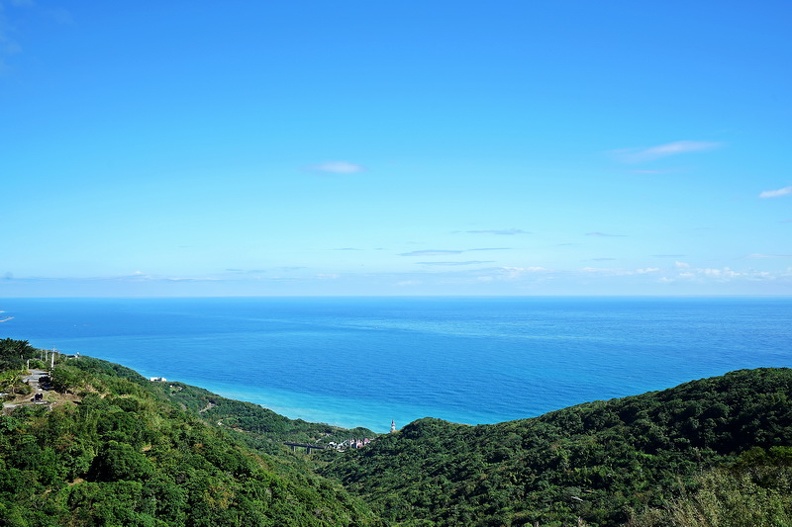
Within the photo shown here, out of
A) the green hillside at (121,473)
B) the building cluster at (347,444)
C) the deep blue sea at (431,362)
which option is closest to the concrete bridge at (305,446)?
the building cluster at (347,444)

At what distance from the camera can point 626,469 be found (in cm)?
2866

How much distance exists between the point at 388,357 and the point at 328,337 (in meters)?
49.4

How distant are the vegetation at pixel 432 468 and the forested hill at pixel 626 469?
0.36ft

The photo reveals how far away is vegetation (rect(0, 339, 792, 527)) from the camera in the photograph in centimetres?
1638

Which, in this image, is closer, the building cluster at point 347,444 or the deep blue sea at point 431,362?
the building cluster at point 347,444

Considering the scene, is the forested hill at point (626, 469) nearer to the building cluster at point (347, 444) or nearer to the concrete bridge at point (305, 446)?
the building cluster at point (347, 444)

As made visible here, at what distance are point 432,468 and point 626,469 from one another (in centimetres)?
1666

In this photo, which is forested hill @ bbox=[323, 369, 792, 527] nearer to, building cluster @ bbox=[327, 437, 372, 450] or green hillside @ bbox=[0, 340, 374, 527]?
green hillside @ bbox=[0, 340, 374, 527]

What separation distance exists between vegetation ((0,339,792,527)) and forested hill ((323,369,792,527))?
0.36ft

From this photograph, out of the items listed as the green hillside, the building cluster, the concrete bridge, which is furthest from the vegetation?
the building cluster

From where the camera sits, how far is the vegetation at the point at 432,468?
1638 centimetres

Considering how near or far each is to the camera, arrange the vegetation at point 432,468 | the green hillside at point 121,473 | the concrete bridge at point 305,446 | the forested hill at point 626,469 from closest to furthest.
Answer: the green hillside at point 121,473 < the vegetation at point 432,468 < the forested hill at point 626,469 < the concrete bridge at point 305,446

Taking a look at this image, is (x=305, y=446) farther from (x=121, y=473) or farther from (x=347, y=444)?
(x=121, y=473)

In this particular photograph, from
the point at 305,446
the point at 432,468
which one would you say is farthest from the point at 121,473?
the point at 305,446
